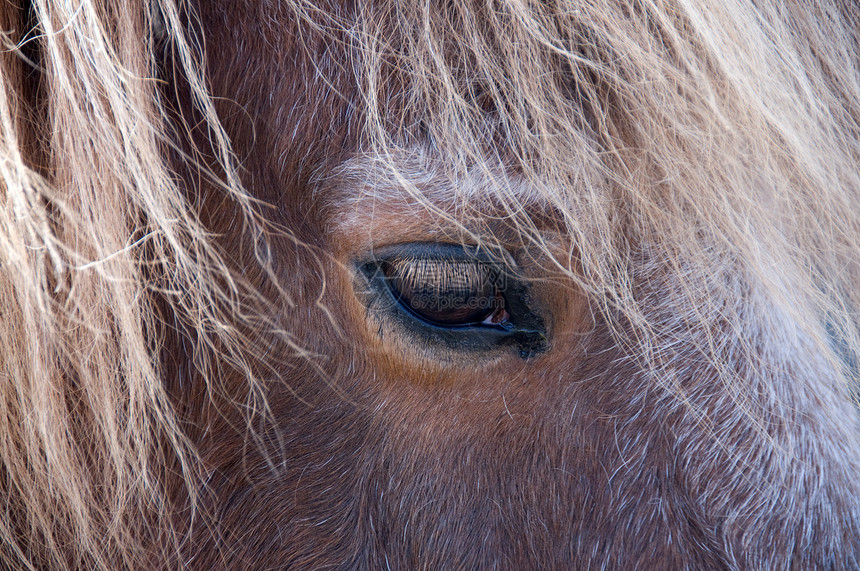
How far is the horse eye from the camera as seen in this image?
66 centimetres

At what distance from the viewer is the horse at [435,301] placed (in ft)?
2.07

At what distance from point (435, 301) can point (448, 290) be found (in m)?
0.02

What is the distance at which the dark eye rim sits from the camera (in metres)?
0.66

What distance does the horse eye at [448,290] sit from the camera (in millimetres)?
658

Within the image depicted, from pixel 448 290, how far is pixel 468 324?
0.05 m

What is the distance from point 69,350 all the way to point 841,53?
1.04m

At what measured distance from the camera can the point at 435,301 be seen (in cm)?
67

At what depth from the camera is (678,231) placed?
653 millimetres

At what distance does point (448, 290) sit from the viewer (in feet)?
2.17

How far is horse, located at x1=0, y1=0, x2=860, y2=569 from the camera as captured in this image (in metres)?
0.63

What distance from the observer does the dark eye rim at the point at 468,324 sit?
66cm

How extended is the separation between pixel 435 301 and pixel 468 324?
0.17 feet

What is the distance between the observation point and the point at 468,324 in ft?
2.23

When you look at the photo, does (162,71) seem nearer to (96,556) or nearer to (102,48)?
(102,48)
